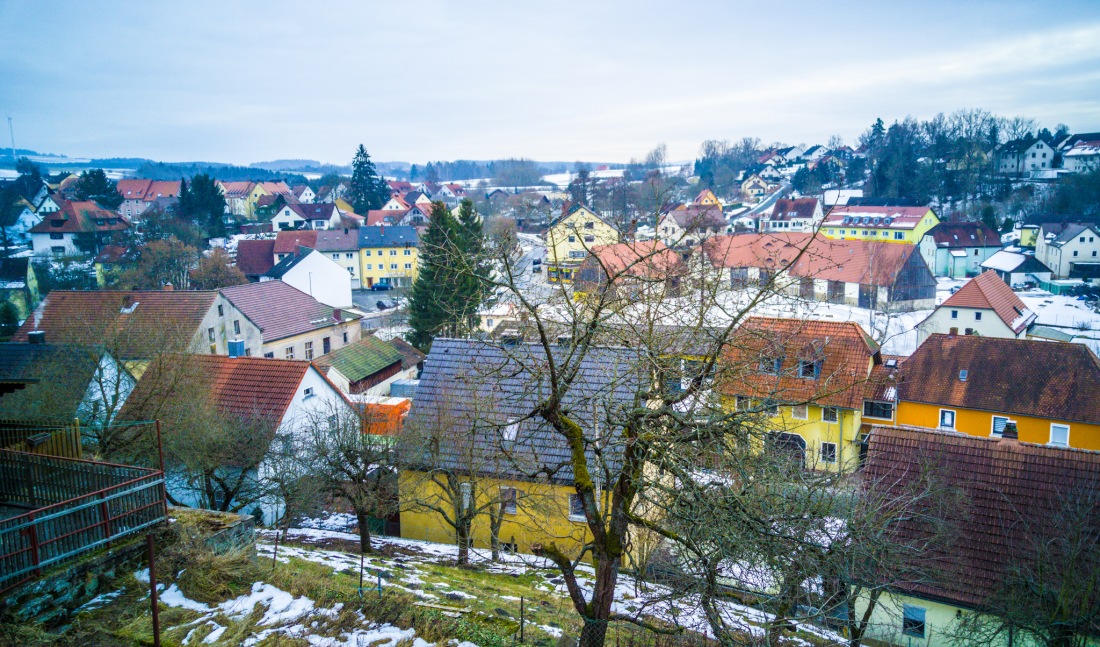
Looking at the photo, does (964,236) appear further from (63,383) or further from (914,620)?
(63,383)

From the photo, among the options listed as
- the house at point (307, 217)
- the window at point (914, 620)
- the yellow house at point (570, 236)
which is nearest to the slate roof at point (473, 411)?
the yellow house at point (570, 236)

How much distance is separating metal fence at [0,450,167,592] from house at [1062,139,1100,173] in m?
90.9

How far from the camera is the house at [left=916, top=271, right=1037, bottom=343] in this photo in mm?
31641

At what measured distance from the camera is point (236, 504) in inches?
616

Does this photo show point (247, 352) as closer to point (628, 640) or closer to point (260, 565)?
point (260, 565)

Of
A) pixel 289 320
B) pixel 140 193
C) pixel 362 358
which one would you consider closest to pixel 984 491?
pixel 362 358

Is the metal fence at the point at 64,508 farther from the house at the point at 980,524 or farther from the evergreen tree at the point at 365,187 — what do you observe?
the evergreen tree at the point at 365,187

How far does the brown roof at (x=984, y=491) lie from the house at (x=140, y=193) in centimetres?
5252

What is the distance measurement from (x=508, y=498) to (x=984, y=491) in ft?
30.8

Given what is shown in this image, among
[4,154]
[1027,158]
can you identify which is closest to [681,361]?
[4,154]

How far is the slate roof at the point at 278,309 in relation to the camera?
29.0m

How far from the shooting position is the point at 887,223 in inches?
2564

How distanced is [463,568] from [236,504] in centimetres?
632

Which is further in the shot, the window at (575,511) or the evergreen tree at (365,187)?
the evergreen tree at (365,187)
